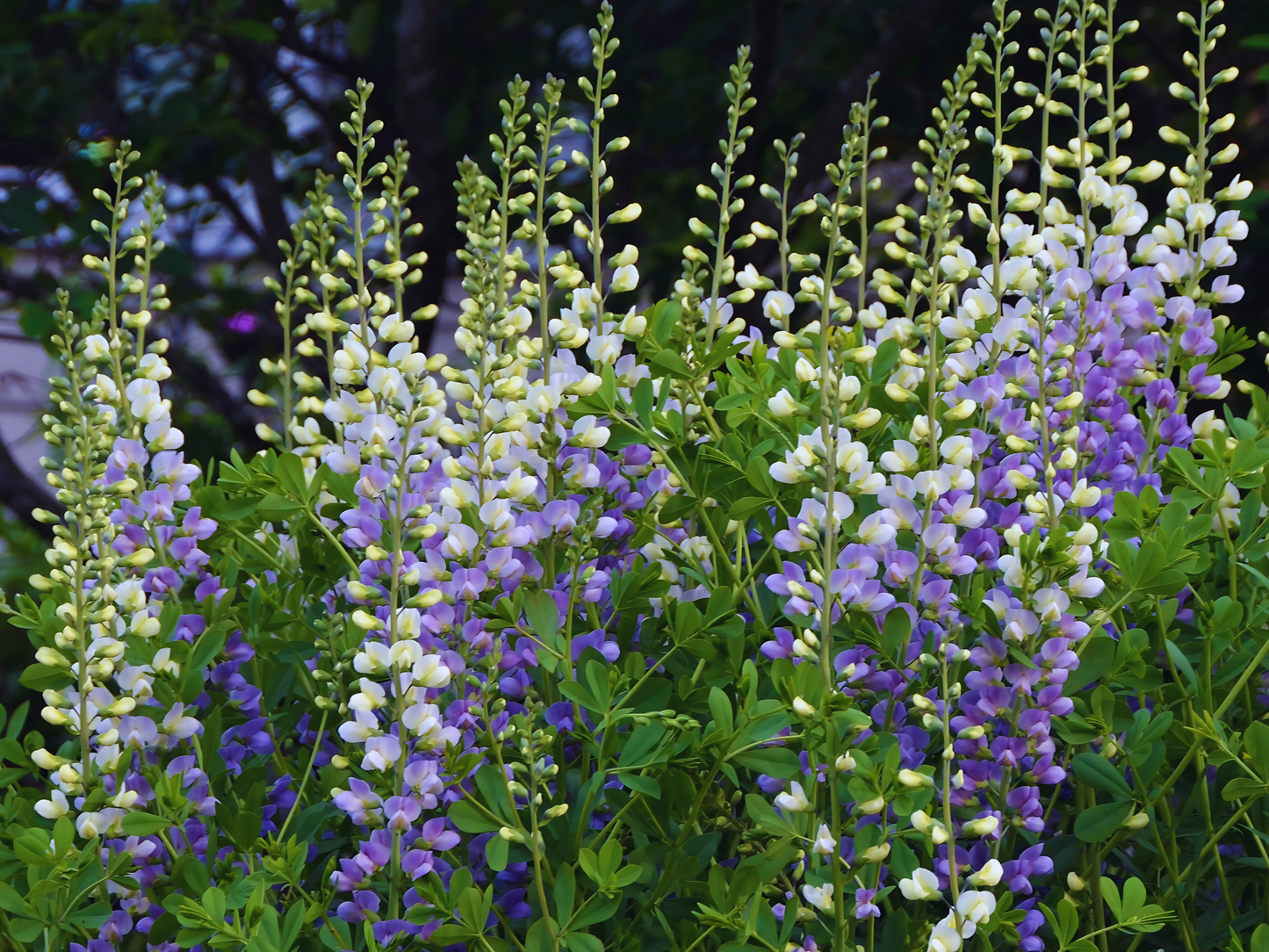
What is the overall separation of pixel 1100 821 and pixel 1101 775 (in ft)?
0.14

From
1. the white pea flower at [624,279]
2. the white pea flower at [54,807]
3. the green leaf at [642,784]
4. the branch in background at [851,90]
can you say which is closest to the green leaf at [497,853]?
the green leaf at [642,784]

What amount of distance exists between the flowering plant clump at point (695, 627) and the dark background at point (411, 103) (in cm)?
252

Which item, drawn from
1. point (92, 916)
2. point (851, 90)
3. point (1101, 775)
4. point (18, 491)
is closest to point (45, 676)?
point (92, 916)

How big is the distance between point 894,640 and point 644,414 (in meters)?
0.37

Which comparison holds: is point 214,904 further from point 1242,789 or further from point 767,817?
point 1242,789

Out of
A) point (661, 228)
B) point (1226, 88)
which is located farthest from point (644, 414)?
point (661, 228)

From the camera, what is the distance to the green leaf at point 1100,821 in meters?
1.21

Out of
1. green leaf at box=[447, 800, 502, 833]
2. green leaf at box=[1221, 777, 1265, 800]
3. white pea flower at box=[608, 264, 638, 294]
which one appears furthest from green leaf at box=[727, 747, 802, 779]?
white pea flower at box=[608, 264, 638, 294]

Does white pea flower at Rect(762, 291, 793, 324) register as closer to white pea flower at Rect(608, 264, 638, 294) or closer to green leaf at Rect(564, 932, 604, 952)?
white pea flower at Rect(608, 264, 638, 294)

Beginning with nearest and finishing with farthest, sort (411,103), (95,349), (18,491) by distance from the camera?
(95,349), (18,491), (411,103)

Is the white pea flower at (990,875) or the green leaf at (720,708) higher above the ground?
the green leaf at (720,708)

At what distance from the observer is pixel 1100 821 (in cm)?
122

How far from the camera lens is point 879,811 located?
3.94ft

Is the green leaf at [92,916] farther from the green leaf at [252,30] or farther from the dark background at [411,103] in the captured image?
the green leaf at [252,30]
